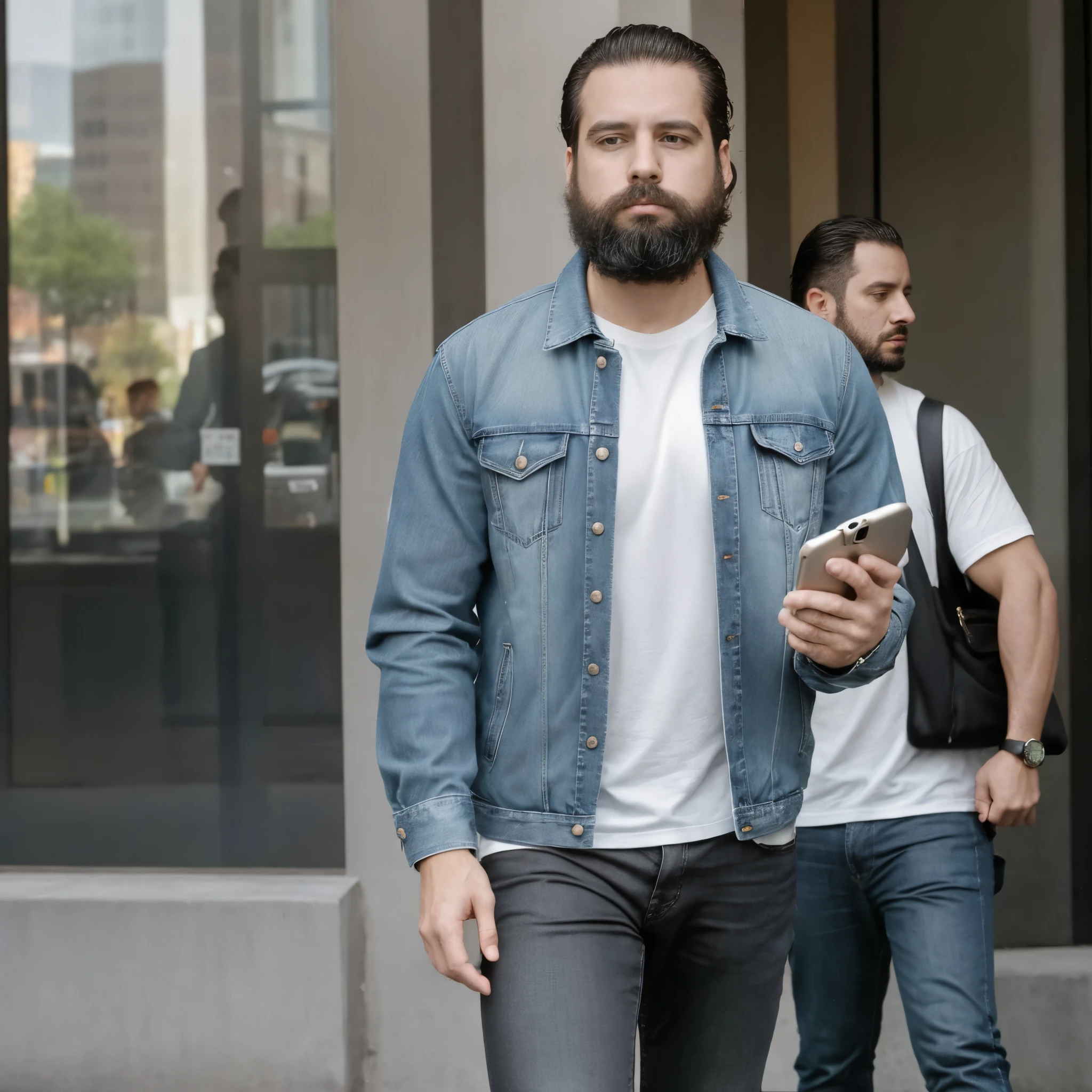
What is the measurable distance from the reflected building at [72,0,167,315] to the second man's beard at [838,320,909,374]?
243 cm

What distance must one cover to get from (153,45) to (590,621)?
3.41 meters

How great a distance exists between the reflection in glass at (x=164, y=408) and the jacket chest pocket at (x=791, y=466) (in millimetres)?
2615

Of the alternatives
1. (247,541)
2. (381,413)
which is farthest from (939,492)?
(247,541)

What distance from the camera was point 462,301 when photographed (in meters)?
4.32

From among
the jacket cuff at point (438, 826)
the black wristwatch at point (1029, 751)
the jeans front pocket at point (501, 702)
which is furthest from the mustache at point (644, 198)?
the black wristwatch at point (1029, 751)

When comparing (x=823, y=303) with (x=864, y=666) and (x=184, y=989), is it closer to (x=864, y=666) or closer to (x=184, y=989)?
(x=864, y=666)

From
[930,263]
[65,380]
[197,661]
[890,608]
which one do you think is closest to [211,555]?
[197,661]

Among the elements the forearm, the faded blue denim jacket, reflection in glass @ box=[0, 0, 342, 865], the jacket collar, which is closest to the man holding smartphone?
the forearm

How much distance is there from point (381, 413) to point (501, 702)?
7.74 ft

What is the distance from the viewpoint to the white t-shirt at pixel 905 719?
114 inches

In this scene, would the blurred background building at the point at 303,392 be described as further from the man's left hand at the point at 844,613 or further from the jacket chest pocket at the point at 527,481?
the man's left hand at the point at 844,613

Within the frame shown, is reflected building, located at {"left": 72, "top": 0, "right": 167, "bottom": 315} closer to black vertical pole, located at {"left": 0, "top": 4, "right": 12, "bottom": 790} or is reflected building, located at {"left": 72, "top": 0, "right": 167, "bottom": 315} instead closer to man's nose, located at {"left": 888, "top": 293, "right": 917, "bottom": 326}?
black vertical pole, located at {"left": 0, "top": 4, "right": 12, "bottom": 790}

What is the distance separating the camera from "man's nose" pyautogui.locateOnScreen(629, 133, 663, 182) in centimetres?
213

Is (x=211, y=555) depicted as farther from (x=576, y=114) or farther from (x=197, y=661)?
(x=576, y=114)
